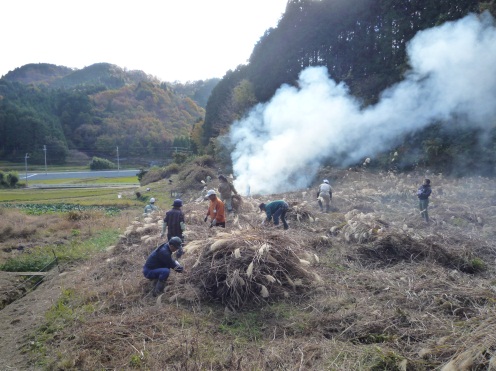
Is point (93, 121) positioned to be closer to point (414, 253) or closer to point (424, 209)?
point (424, 209)

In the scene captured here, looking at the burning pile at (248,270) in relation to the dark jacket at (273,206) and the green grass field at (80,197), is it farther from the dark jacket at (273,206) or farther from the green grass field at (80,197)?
the green grass field at (80,197)

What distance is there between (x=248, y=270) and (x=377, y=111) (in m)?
19.0

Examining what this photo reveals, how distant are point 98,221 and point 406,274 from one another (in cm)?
1306

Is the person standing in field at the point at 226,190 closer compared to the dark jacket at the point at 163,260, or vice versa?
the dark jacket at the point at 163,260

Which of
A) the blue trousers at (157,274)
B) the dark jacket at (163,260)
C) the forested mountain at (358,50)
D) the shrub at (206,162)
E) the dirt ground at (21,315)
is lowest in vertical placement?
the dirt ground at (21,315)

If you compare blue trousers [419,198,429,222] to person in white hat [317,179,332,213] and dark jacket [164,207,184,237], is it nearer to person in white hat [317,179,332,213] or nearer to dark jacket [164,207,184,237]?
person in white hat [317,179,332,213]

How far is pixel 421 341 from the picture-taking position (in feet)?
15.1

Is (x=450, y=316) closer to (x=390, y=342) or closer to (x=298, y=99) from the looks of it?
(x=390, y=342)

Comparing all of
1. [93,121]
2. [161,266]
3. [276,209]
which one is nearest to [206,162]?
[276,209]

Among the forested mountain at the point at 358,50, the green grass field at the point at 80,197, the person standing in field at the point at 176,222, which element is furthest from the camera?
the green grass field at the point at 80,197

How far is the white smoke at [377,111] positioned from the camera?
17688 mm

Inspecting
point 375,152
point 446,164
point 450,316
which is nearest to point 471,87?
point 446,164

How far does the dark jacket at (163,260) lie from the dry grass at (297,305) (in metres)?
0.27

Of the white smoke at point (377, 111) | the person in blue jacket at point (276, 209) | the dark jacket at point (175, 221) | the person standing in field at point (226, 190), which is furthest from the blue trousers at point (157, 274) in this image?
the white smoke at point (377, 111)
